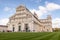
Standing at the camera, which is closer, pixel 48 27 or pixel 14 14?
pixel 14 14

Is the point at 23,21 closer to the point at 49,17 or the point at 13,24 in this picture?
the point at 13,24

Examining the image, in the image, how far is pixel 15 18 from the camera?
45.0 m

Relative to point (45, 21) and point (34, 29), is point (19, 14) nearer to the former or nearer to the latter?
point (34, 29)

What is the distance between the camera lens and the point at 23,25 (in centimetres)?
4328

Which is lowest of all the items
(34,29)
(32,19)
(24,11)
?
(34,29)

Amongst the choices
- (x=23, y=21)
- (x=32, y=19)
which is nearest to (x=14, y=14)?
(x=23, y=21)

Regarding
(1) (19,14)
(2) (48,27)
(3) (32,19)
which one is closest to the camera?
(3) (32,19)

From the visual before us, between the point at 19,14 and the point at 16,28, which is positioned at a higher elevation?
the point at 19,14

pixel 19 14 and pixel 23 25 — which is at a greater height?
pixel 19 14

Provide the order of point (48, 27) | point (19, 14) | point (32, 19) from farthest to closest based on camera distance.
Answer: point (48, 27), point (19, 14), point (32, 19)

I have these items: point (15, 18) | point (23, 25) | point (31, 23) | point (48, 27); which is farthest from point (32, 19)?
point (48, 27)

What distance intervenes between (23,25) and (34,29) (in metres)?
4.02

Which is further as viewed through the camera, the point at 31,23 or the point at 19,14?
the point at 19,14

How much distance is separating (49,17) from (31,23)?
21713 millimetres
